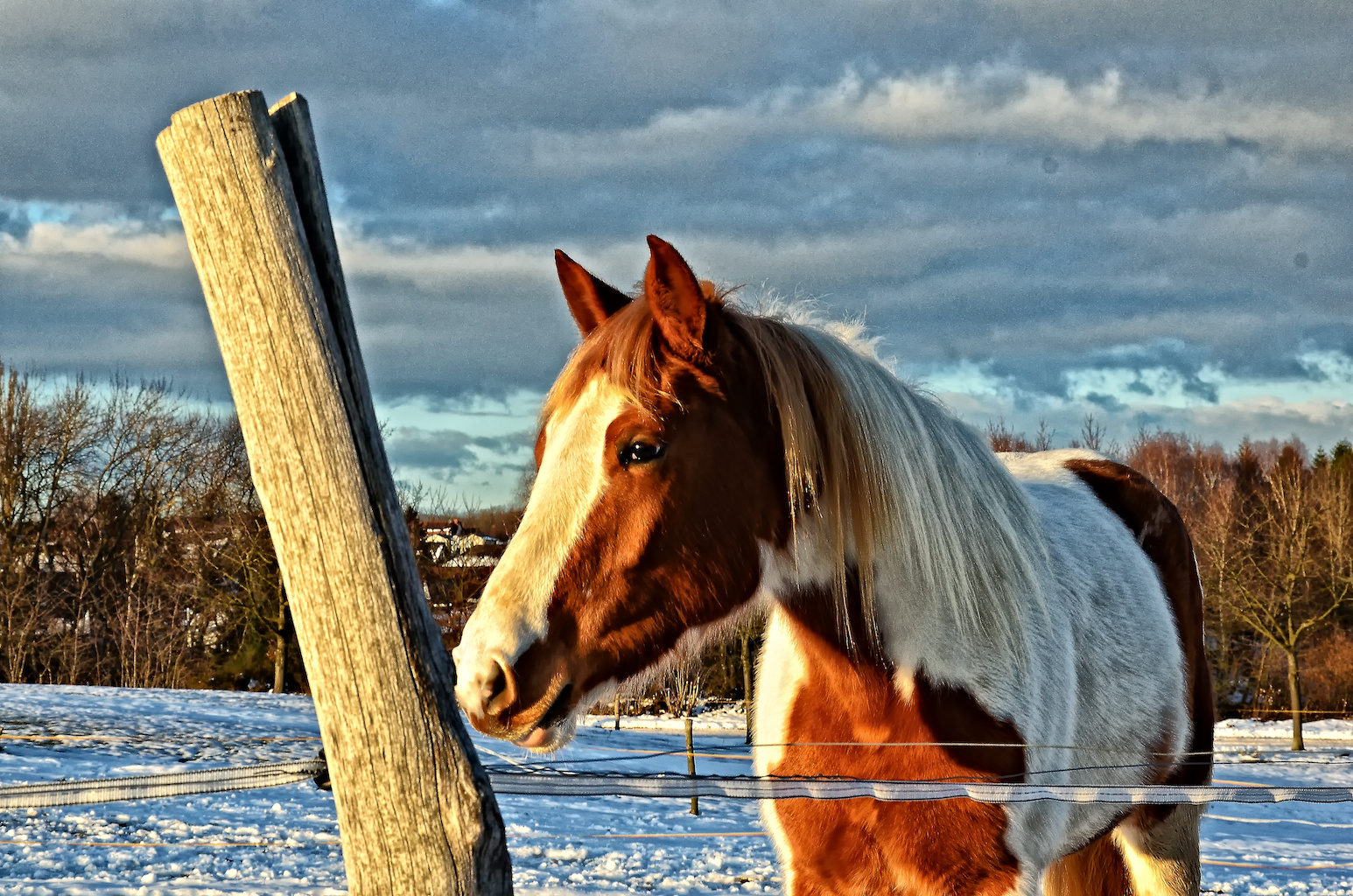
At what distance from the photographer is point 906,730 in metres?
2.55

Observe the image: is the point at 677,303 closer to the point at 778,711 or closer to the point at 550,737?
the point at 550,737

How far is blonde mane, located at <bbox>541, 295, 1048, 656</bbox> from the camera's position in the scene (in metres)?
2.42

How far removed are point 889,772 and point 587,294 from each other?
4.69ft

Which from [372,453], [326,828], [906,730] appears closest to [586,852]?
[326,828]

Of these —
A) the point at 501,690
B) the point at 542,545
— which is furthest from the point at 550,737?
the point at 542,545

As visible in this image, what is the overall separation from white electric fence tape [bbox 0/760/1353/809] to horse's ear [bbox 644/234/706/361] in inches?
38.3

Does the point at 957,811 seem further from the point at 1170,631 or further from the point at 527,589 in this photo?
the point at 1170,631

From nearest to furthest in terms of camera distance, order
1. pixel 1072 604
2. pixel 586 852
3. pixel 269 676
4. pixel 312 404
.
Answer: pixel 312 404 → pixel 1072 604 → pixel 586 852 → pixel 269 676

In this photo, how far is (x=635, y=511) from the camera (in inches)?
88.4

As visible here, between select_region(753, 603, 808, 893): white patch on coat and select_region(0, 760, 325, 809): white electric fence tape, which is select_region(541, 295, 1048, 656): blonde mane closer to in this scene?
select_region(753, 603, 808, 893): white patch on coat

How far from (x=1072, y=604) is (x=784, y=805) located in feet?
3.40

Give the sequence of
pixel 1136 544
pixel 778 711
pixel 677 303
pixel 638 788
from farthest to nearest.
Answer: pixel 1136 544
pixel 778 711
pixel 638 788
pixel 677 303

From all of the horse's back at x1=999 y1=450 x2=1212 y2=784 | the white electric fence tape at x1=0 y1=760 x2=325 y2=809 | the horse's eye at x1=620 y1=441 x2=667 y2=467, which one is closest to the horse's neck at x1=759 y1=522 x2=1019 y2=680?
the horse's eye at x1=620 y1=441 x2=667 y2=467

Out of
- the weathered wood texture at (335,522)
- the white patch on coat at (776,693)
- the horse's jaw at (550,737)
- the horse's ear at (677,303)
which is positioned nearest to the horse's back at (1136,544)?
the white patch on coat at (776,693)
